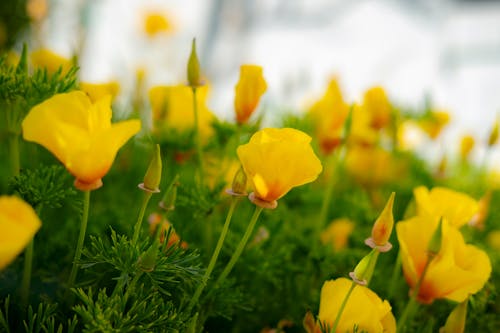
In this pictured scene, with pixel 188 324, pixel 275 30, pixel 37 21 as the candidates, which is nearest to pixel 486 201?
pixel 188 324

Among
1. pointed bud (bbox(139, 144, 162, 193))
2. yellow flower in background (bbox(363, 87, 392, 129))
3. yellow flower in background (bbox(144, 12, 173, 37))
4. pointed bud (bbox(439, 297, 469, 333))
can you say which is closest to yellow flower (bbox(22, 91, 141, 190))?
pointed bud (bbox(139, 144, 162, 193))

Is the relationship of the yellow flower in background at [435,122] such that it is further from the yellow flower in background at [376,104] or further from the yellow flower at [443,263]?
the yellow flower at [443,263]

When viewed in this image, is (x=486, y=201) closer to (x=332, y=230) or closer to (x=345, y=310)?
(x=332, y=230)

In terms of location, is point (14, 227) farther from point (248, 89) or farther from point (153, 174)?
point (248, 89)

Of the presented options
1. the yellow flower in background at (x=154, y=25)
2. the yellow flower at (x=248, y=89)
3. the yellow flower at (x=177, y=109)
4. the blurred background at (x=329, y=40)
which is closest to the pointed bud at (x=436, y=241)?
the yellow flower at (x=248, y=89)

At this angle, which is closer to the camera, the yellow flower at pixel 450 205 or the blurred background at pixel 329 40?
the yellow flower at pixel 450 205

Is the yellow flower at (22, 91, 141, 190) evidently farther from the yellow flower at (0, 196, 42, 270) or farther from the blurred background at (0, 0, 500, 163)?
the blurred background at (0, 0, 500, 163)
